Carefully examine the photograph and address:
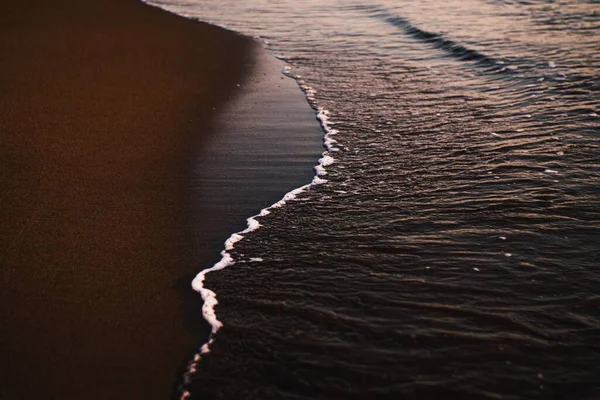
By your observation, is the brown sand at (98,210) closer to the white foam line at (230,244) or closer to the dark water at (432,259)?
the white foam line at (230,244)

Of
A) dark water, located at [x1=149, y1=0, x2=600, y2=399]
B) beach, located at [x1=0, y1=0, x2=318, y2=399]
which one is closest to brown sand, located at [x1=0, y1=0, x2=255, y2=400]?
beach, located at [x1=0, y1=0, x2=318, y2=399]

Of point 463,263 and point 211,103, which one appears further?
point 211,103

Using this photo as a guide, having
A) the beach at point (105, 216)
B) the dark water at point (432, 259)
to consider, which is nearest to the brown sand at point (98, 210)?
the beach at point (105, 216)

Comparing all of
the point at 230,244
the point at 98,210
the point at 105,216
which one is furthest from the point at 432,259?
the point at 98,210

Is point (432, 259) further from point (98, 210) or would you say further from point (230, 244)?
point (98, 210)

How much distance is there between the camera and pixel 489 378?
2979 millimetres

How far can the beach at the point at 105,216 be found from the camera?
10.5 ft

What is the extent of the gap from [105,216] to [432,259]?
7.72 ft

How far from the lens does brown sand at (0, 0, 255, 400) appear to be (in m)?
3.20

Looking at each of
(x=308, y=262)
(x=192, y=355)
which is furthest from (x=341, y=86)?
(x=192, y=355)

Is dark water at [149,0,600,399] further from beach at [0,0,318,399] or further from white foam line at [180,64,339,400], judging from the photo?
beach at [0,0,318,399]

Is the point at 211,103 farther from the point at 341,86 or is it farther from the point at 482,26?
the point at 482,26

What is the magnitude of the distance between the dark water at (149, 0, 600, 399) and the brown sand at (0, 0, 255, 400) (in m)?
0.40

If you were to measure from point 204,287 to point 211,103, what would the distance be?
4.23m
